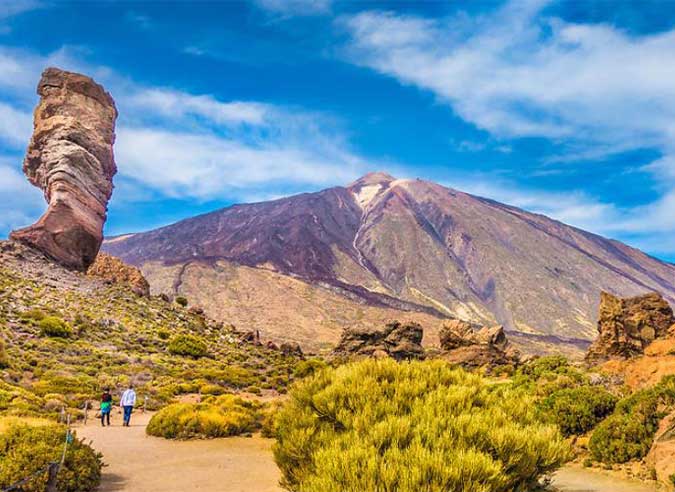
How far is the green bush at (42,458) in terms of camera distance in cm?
784

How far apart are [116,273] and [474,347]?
4034 cm

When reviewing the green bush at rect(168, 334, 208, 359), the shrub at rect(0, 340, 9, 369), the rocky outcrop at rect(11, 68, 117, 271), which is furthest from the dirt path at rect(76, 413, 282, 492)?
the rocky outcrop at rect(11, 68, 117, 271)

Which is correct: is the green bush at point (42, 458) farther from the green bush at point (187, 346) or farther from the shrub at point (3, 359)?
the green bush at point (187, 346)

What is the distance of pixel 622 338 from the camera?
33.0 m

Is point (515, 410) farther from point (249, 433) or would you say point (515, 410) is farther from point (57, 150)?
point (57, 150)

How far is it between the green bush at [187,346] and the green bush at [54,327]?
7.86 meters

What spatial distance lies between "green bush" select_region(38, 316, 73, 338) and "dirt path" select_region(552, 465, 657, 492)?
36.7 meters

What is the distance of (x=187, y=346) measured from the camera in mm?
41719

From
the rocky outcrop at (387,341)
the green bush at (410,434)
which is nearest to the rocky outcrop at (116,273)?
the rocky outcrop at (387,341)

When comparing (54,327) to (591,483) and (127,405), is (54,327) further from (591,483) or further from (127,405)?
(591,483)

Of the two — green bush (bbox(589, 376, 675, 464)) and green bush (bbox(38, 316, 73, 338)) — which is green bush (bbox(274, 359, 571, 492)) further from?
green bush (bbox(38, 316, 73, 338))

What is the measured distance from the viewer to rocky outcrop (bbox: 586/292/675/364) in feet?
105

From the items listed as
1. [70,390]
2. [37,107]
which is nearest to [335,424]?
[70,390]

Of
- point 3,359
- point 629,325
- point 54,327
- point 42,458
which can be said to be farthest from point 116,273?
point 42,458
